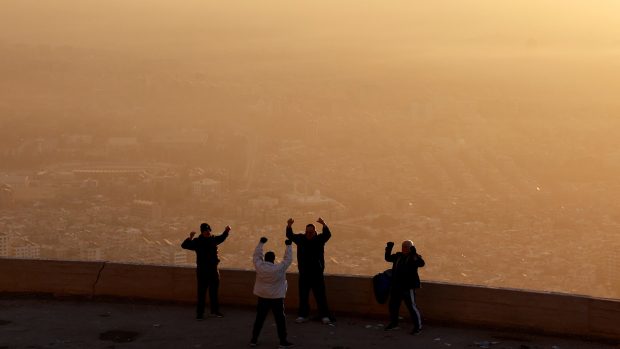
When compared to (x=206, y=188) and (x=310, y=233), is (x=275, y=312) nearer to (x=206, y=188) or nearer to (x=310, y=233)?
(x=310, y=233)

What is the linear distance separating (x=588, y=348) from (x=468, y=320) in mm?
1657

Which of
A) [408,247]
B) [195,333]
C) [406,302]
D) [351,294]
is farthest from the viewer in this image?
[351,294]

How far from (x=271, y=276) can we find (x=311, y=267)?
138 centimetres

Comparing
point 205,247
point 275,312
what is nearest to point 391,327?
point 275,312

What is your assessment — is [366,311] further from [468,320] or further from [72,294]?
[72,294]

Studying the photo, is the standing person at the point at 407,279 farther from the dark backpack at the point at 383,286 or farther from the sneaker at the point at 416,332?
the dark backpack at the point at 383,286

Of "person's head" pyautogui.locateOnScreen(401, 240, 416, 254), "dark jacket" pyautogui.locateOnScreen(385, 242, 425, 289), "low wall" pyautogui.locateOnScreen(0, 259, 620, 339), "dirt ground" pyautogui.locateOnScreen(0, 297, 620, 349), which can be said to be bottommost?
"dirt ground" pyautogui.locateOnScreen(0, 297, 620, 349)

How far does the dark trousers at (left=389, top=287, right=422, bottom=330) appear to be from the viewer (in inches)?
515

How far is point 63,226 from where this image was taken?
7406 centimetres

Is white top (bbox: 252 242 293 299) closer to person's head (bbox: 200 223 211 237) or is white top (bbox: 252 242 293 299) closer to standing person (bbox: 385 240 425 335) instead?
person's head (bbox: 200 223 211 237)

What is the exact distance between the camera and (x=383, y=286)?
1341cm

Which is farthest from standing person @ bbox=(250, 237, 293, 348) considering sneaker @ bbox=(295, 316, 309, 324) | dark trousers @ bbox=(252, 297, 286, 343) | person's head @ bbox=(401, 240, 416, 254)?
person's head @ bbox=(401, 240, 416, 254)

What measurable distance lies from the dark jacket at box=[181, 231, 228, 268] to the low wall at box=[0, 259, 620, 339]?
1.01 meters

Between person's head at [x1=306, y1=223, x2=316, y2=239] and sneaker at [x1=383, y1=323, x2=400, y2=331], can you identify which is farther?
person's head at [x1=306, y1=223, x2=316, y2=239]
